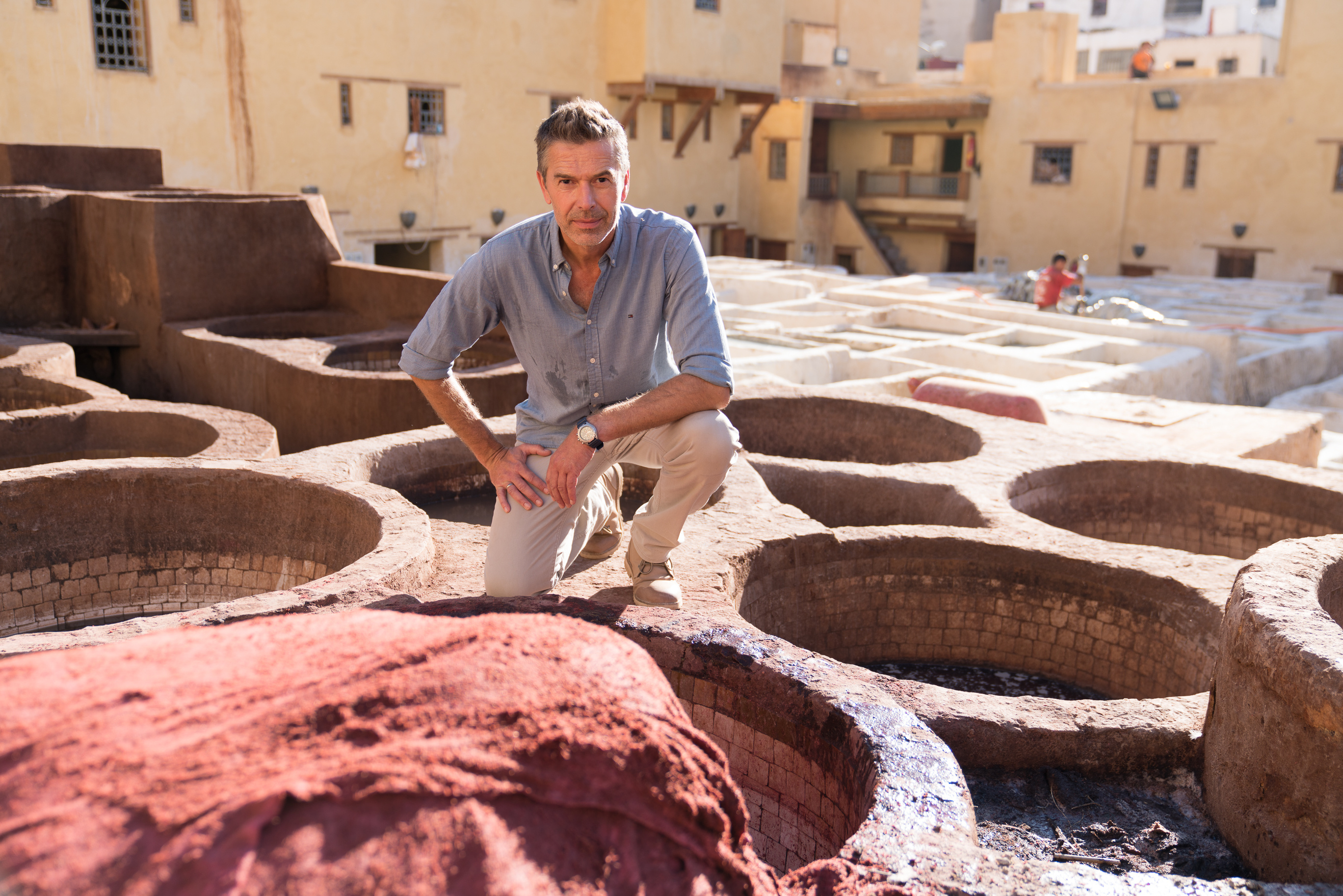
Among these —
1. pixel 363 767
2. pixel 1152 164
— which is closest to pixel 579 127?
pixel 363 767

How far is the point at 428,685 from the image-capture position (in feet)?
4.99

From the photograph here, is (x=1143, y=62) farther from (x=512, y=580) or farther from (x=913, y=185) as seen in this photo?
(x=512, y=580)

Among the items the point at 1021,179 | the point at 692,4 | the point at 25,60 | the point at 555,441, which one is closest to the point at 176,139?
the point at 25,60

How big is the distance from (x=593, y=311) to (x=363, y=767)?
2.21 m

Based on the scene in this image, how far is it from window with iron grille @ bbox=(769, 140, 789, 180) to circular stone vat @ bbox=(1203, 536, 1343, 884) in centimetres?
2536

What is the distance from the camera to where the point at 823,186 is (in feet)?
95.2

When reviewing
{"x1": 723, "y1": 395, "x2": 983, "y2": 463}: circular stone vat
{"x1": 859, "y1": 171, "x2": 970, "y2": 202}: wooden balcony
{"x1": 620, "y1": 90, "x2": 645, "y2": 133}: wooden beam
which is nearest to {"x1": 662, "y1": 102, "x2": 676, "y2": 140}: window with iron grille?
{"x1": 620, "y1": 90, "x2": 645, "y2": 133}: wooden beam

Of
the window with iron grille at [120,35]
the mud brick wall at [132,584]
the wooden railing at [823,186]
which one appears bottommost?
the mud brick wall at [132,584]

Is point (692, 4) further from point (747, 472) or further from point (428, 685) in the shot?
point (428, 685)

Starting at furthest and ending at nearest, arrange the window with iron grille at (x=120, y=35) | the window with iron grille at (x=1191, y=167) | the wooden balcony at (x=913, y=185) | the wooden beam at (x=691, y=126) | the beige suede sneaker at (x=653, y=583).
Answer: the wooden balcony at (x=913, y=185) < the window with iron grille at (x=1191, y=167) < the wooden beam at (x=691, y=126) < the window with iron grille at (x=120, y=35) < the beige suede sneaker at (x=653, y=583)

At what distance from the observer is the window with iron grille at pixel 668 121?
78.7 feet

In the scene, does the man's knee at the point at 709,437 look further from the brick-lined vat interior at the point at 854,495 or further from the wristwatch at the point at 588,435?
the brick-lined vat interior at the point at 854,495

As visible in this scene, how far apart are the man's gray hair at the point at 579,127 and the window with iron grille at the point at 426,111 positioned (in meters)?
17.4

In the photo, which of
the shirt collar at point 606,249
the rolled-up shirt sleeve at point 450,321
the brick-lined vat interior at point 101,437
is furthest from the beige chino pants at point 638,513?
the brick-lined vat interior at point 101,437
